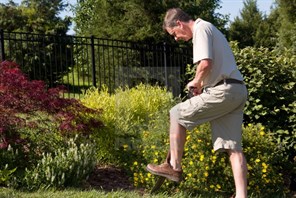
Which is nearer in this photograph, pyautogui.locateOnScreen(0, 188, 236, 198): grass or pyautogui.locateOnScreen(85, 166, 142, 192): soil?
pyautogui.locateOnScreen(0, 188, 236, 198): grass

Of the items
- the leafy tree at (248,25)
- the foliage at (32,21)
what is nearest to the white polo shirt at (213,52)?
the foliage at (32,21)

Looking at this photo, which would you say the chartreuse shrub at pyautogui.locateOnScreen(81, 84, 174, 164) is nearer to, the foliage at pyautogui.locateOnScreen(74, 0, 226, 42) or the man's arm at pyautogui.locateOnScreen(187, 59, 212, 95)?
the man's arm at pyautogui.locateOnScreen(187, 59, 212, 95)

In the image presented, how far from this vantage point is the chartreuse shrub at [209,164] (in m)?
5.00

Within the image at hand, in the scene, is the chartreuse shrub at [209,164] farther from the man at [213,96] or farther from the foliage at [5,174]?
the foliage at [5,174]

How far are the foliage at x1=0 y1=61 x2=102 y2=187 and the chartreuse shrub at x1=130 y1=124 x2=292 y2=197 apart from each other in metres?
0.75

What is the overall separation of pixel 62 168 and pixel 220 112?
5.67 ft

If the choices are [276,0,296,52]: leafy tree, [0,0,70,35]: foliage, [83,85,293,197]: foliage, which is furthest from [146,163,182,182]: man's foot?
[0,0,70,35]: foliage

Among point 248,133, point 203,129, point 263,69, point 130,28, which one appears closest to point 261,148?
point 248,133

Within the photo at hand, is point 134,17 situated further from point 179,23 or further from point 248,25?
point 248,25

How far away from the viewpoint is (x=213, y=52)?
390cm

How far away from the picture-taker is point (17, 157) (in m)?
4.93

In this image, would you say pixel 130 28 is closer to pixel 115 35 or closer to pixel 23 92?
pixel 115 35

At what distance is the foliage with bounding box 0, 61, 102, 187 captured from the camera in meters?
4.89

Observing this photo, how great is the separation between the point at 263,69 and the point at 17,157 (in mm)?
3641
